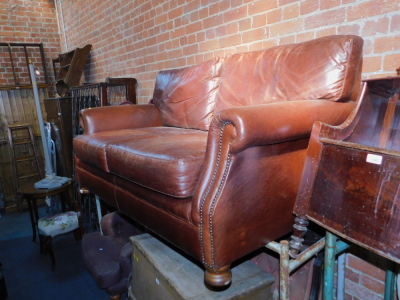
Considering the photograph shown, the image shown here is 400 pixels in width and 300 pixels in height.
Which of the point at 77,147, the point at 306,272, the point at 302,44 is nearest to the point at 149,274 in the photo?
the point at 306,272

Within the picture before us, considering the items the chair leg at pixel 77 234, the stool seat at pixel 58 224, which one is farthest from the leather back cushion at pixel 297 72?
the chair leg at pixel 77 234

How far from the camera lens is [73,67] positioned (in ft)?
12.5

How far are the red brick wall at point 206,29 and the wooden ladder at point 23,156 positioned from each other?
1.22m

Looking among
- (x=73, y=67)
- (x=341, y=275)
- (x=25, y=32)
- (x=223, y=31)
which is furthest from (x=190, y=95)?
(x=25, y=32)

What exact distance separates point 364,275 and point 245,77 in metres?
1.20

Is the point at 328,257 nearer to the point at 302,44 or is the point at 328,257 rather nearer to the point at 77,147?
the point at 302,44

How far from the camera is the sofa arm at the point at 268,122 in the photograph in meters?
0.84

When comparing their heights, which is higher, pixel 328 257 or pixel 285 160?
pixel 285 160

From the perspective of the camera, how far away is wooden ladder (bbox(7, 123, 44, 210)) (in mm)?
3785

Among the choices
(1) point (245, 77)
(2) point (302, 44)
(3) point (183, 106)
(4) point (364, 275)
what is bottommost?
(4) point (364, 275)

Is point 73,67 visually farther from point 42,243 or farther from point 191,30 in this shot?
point 42,243

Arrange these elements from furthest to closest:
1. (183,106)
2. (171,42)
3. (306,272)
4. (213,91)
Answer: (171,42) < (183,106) < (213,91) < (306,272)

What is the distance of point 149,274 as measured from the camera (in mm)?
Result: 1399

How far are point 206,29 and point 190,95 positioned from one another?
61 centimetres
